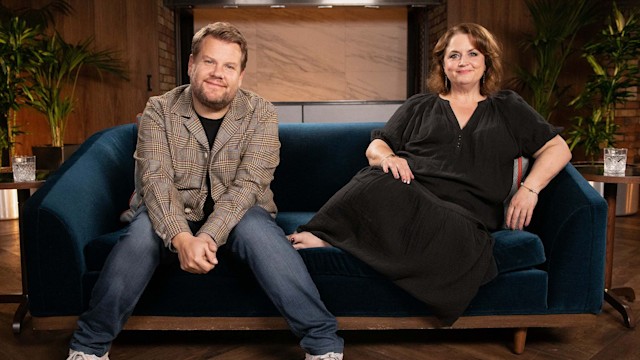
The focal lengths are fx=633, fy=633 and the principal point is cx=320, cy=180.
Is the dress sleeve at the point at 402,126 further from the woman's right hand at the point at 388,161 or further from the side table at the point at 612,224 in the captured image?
the side table at the point at 612,224

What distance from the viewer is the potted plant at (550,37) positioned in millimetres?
5008

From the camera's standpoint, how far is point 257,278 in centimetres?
200

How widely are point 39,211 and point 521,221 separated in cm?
163

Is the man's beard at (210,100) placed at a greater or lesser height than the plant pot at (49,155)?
greater

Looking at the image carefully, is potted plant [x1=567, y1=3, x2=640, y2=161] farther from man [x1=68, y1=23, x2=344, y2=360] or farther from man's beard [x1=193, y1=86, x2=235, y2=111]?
man's beard [x1=193, y1=86, x2=235, y2=111]

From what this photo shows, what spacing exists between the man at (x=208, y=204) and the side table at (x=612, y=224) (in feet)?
4.16

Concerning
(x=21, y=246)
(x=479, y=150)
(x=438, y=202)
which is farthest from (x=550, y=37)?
(x=21, y=246)

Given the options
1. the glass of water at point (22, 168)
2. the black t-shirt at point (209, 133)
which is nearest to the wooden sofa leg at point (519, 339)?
the black t-shirt at point (209, 133)

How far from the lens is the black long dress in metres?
2.04

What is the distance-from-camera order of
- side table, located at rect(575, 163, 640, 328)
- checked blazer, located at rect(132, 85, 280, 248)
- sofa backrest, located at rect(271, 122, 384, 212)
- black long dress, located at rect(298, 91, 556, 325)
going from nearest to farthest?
black long dress, located at rect(298, 91, 556, 325)
checked blazer, located at rect(132, 85, 280, 248)
side table, located at rect(575, 163, 640, 328)
sofa backrest, located at rect(271, 122, 384, 212)

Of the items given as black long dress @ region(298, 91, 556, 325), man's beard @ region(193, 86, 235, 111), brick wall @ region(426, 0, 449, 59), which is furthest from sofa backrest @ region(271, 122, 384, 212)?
brick wall @ region(426, 0, 449, 59)

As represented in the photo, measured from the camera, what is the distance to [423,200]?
7.09 ft

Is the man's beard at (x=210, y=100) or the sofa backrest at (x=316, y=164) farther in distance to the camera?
the sofa backrest at (x=316, y=164)

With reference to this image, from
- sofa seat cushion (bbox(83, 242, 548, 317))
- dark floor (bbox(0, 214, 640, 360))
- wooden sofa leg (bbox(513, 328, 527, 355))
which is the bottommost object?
dark floor (bbox(0, 214, 640, 360))
